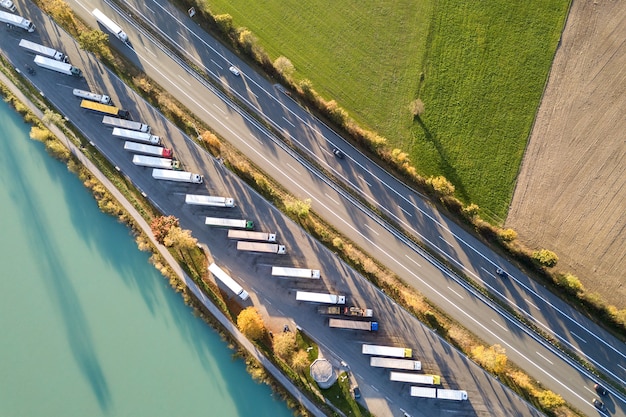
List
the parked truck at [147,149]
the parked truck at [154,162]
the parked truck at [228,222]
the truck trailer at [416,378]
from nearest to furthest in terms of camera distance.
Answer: the truck trailer at [416,378] < the parked truck at [228,222] < the parked truck at [154,162] < the parked truck at [147,149]

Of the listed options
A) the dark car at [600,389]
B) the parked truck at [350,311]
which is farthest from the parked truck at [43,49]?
the dark car at [600,389]

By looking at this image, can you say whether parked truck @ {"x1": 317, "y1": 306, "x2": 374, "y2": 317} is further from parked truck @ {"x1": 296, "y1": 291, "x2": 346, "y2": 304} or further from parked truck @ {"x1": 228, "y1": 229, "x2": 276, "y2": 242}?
parked truck @ {"x1": 228, "y1": 229, "x2": 276, "y2": 242}

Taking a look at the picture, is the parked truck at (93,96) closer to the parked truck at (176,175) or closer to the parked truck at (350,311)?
the parked truck at (176,175)

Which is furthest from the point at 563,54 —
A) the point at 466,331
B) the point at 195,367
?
the point at 195,367

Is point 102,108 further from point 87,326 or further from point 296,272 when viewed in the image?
point 296,272

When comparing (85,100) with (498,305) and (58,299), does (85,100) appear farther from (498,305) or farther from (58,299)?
(498,305)

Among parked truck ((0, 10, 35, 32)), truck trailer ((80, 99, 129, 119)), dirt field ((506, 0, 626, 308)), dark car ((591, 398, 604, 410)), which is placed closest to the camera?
dark car ((591, 398, 604, 410))

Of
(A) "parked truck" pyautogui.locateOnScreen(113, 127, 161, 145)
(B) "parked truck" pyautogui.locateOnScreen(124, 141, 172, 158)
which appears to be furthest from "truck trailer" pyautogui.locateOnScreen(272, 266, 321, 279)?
(A) "parked truck" pyautogui.locateOnScreen(113, 127, 161, 145)
